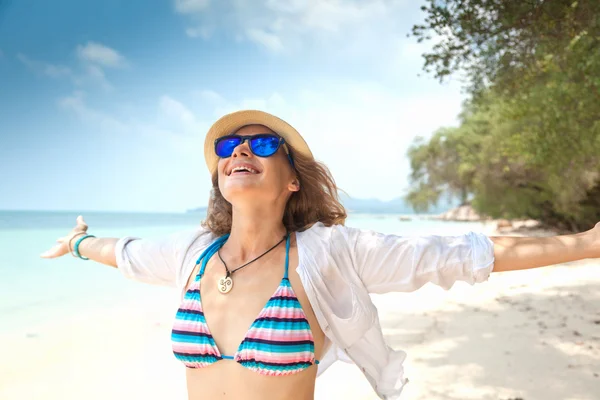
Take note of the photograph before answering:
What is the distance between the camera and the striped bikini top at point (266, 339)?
1726mm

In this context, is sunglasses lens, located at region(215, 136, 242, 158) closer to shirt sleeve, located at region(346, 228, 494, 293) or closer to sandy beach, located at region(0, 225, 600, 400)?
shirt sleeve, located at region(346, 228, 494, 293)

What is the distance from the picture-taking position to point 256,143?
6.66 feet

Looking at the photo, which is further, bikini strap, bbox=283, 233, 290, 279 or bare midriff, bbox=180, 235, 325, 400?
bikini strap, bbox=283, 233, 290, 279

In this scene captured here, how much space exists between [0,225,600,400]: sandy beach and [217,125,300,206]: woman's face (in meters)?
2.55

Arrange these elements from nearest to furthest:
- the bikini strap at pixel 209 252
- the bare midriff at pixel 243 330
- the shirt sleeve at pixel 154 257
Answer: the bare midriff at pixel 243 330
the bikini strap at pixel 209 252
the shirt sleeve at pixel 154 257

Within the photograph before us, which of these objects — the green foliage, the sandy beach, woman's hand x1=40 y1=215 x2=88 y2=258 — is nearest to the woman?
woman's hand x1=40 y1=215 x2=88 y2=258

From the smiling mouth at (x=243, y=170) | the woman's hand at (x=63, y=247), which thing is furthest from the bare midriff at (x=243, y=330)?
the woman's hand at (x=63, y=247)

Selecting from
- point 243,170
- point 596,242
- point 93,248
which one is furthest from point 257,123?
point 596,242

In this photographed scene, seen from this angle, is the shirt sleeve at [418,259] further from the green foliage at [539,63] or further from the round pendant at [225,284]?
the green foliage at [539,63]

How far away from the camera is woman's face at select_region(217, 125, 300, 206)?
1922 millimetres

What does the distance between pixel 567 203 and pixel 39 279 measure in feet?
56.8

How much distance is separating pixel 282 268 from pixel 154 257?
627 mm

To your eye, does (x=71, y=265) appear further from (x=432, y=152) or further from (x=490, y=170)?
(x=432, y=152)

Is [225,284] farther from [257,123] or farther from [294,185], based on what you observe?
[257,123]
